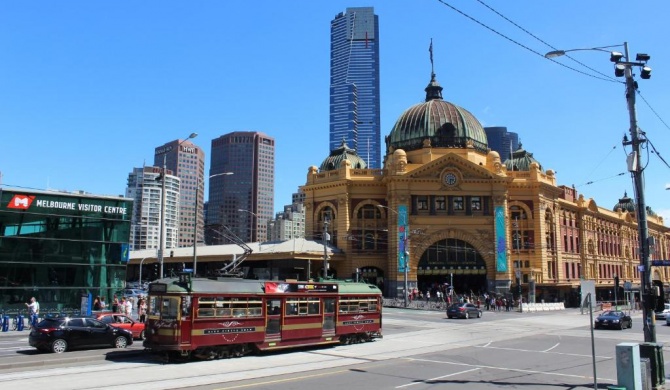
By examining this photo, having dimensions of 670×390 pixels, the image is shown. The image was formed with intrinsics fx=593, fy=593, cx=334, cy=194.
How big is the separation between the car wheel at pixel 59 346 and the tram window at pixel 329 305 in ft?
34.6

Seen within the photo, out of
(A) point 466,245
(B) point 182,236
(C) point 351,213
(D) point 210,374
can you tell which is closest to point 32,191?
(D) point 210,374

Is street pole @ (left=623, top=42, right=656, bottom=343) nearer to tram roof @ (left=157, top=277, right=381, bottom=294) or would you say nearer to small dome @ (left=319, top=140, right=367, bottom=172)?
tram roof @ (left=157, top=277, right=381, bottom=294)

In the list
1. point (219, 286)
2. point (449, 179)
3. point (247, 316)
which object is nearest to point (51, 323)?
point (219, 286)

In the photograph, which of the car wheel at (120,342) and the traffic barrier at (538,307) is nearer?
the car wheel at (120,342)

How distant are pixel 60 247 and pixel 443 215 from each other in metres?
41.3

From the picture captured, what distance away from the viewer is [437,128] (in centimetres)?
7294

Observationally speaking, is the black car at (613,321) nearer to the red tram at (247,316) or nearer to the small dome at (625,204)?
the red tram at (247,316)

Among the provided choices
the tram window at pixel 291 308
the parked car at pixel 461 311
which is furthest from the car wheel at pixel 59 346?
the parked car at pixel 461 311

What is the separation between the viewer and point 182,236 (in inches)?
4742

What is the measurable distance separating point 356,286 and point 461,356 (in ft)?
21.2

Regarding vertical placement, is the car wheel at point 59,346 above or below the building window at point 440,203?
below

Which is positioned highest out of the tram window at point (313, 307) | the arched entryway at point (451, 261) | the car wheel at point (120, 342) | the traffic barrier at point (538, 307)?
the arched entryway at point (451, 261)

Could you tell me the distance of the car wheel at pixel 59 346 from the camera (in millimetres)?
22422

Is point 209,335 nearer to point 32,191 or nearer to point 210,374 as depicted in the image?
point 210,374
